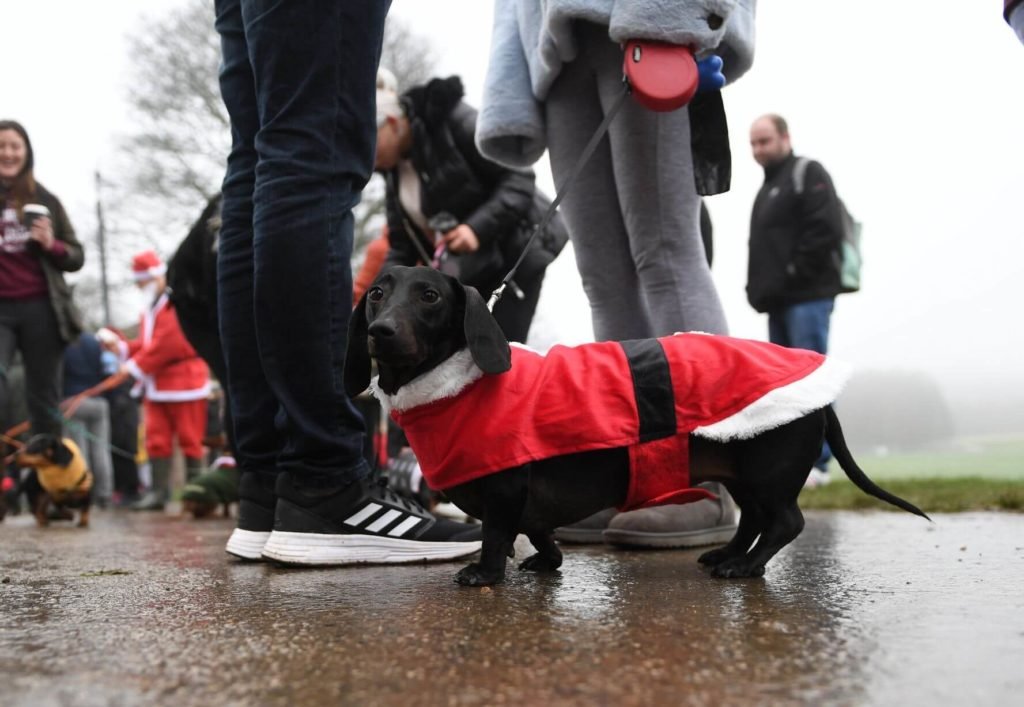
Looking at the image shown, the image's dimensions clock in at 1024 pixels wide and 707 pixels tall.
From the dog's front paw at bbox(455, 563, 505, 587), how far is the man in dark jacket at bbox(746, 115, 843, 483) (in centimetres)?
390

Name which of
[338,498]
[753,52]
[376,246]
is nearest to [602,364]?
[338,498]

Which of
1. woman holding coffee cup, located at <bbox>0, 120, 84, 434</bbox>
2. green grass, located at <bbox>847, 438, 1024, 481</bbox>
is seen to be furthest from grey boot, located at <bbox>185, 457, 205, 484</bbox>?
green grass, located at <bbox>847, 438, 1024, 481</bbox>

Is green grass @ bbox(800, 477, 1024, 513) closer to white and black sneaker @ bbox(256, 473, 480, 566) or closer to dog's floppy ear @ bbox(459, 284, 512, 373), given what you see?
white and black sneaker @ bbox(256, 473, 480, 566)

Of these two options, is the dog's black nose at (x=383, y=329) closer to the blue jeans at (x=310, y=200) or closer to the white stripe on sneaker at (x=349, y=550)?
the blue jeans at (x=310, y=200)

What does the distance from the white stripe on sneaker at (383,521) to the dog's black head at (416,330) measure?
35cm

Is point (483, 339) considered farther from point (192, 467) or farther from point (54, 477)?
point (192, 467)

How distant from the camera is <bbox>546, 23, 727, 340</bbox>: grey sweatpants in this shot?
2576 mm

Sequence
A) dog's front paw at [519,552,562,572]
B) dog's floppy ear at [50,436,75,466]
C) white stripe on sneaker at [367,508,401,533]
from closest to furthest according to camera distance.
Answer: dog's front paw at [519,552,562,572], white stripe on sneaker at [367,508,401,533], dog's floppy ear at [50,436,75,466]

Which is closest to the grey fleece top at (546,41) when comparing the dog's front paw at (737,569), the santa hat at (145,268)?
the dog's front paw at (737,569)

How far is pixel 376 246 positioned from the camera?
5086 mm

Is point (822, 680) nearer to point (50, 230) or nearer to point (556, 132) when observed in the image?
point (556, 132)

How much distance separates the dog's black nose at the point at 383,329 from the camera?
1.83 m

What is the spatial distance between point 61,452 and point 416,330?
14.5ft

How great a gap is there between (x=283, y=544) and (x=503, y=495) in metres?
0.60
